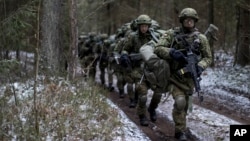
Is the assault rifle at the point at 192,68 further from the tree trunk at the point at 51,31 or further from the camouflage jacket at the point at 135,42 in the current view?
the tree trunk at the point at 51,31

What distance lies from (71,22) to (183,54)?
4.65 metres

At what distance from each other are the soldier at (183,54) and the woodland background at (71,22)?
258cm

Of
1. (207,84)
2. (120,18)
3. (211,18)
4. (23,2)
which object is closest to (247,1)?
(207,84)

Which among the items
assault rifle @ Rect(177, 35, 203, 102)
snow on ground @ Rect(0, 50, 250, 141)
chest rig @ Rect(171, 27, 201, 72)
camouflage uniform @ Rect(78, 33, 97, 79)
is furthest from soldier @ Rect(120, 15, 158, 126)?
camouflage uniform @ Rect(78, 33, 97, 79)

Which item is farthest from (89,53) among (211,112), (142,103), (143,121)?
(143,121)

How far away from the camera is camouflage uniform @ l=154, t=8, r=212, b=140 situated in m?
7.47

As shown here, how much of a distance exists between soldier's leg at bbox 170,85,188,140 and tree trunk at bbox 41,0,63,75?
518 centimetres

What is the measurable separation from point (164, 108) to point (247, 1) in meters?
5.25

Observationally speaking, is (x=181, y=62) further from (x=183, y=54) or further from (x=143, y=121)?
(x=143, y=121)

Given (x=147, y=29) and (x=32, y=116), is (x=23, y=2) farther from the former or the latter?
(x=32, y=116)

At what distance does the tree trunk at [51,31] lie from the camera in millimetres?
11805

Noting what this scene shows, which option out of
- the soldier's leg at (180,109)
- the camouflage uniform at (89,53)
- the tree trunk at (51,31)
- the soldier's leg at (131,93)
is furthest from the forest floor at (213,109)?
the tree trunk at (51,31)

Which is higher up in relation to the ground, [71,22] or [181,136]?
[71,22]

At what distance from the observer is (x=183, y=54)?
7.32 m
